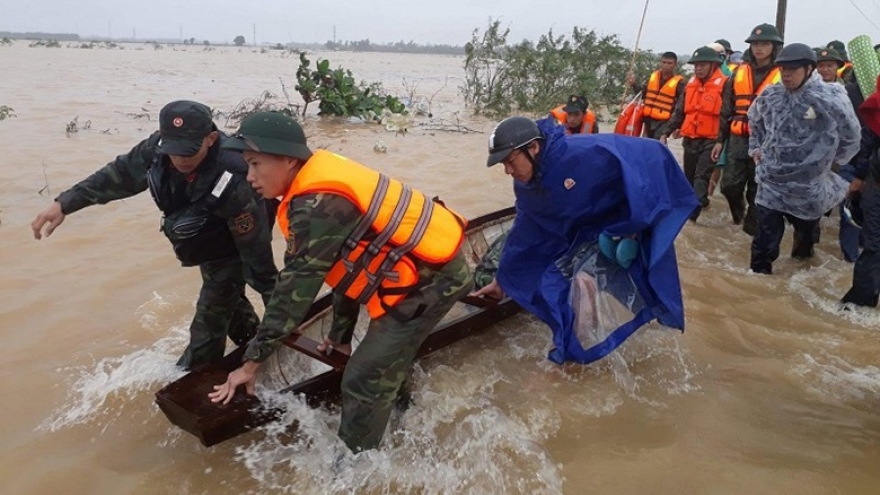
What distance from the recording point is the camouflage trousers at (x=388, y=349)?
2730mm

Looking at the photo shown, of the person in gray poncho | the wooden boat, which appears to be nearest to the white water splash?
the wooden boat

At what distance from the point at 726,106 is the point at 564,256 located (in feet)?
12.3

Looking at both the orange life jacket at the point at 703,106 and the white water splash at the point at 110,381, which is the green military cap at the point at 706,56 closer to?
the orange life jacket at the point at 703,106

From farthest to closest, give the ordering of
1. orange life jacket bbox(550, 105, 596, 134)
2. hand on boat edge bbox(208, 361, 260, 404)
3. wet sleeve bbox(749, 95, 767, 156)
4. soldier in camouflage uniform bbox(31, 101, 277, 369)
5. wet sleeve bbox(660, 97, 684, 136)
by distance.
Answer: wet sleeve bbox(660, 97, 684, 136) < orange life jacket bbox(550, 105, 596, 134) < wet sleeve bbox(749, 95, 767, 156) < soldier in camouflage uniform bbox(31, 101, 277, 369) < hand on boat edge bbox(208, 361, 260, 404)

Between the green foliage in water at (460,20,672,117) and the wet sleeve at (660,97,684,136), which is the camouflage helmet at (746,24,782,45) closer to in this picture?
the wet sleeve at (660,97,684,136)

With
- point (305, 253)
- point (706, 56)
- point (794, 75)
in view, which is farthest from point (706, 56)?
point (305, 253)

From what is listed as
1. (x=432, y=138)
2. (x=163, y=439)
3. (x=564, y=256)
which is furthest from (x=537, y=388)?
(x=432, y=138)

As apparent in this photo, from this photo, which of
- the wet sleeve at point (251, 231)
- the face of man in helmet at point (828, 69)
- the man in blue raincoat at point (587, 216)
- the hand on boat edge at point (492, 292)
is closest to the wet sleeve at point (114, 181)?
the wet sleeve at point (251, 231)

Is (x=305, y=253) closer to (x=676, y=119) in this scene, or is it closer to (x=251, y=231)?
(x=251, y=231)

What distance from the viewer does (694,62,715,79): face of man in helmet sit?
682 centimetres

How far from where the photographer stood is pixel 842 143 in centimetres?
483

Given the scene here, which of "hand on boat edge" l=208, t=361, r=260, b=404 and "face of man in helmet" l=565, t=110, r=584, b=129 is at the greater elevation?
"face of man in helmet" l=565, t=110, r=584, b=129

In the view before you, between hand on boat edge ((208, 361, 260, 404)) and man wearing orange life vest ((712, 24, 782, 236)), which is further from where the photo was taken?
man wearing orange life vest ((712, 24, 782, 236))

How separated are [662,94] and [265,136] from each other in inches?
261
